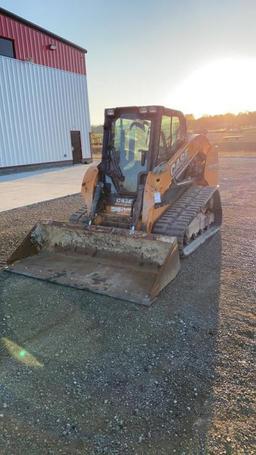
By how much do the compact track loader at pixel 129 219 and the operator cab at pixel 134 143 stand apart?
0.6 inches

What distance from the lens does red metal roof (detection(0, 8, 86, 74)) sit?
16.4 metres

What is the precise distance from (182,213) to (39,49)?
16.4m

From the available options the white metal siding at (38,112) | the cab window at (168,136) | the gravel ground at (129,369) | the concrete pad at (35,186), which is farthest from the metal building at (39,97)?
the gravel ground at (129,369)

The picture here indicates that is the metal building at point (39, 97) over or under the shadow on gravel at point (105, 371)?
over

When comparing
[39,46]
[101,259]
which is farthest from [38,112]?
[101,259]

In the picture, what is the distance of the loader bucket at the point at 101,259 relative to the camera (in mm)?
4221

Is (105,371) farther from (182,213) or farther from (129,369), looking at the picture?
(182,213)

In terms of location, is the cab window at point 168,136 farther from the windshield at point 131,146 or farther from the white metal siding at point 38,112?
the white metal siding at point 38,112

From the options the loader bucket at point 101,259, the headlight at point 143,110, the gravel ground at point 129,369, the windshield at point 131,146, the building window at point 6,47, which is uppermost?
the building window at point 6,47

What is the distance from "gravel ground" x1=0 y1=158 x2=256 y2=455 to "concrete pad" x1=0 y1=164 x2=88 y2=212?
6099 mm

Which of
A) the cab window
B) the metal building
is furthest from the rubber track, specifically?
the metal building

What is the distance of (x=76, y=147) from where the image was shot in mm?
21656

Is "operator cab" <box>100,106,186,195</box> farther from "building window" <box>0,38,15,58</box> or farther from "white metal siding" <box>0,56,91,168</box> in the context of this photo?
"building window" <box>0,38,15,58</box>

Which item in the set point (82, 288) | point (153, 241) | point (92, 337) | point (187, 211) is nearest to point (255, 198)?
point (187, 211)
